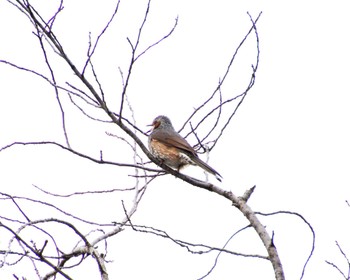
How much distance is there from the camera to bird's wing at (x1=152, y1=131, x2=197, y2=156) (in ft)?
22.7

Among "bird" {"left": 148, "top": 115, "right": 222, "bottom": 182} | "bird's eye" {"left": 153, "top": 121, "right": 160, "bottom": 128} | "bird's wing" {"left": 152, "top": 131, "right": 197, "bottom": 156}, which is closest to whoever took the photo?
"bird" {"left": 148, "top": 115, "right": 222, "bottom": 182}

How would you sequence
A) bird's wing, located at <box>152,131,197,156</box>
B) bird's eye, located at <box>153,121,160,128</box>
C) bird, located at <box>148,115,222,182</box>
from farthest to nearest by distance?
bird's eye, located at <box>153,121,160,128</box> < bird's wing, located at <box>152,131,197,156</box> < bird, located at <box>148,115,222,182</box>

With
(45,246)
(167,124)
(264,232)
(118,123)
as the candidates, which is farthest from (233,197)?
(167,124)

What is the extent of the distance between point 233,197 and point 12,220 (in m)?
1.43

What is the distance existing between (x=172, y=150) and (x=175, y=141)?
22 centimetres

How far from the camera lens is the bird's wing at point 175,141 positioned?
6.91 m

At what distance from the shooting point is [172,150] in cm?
714

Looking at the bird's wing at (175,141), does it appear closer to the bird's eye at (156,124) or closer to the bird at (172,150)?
the bird at (172,150)

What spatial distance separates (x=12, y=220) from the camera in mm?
4609

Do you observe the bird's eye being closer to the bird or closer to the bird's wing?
the bird

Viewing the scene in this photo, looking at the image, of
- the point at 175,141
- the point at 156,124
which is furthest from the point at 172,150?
the point at 156,124

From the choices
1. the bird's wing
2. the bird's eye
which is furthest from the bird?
the bird's eye

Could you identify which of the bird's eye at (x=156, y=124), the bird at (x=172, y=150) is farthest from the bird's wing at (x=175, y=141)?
the bird's eye at (x=156, y=124)

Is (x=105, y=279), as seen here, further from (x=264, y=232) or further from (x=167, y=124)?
(x=167, y=124)
